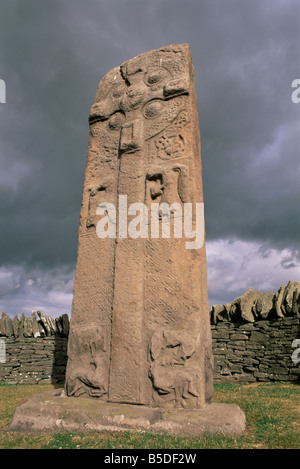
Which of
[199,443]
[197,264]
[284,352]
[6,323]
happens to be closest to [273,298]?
[284,352]

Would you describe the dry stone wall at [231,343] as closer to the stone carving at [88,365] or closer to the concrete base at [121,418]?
the concrete base at [121,418]

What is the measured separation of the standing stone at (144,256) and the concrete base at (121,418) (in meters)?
0.16

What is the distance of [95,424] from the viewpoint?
3092mm

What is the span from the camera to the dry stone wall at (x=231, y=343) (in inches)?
281

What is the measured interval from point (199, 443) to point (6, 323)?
7401mm

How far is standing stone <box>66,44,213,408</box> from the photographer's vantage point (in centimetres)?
333

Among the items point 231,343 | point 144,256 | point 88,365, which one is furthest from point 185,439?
point 231,343

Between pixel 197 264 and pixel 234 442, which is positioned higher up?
pixel 197 264

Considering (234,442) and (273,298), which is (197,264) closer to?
(234,442)

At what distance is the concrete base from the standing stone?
157 mm

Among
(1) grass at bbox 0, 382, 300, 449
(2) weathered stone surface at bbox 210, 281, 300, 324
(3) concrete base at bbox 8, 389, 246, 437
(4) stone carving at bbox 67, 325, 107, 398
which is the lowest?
(1) grass at bbox 0, 382, 300, 449

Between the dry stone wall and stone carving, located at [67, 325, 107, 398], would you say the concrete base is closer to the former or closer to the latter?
stone carving, located at [67, 325, 107, 398]

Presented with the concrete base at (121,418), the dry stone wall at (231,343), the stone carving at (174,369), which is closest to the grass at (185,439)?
the concrete base at (121,418)

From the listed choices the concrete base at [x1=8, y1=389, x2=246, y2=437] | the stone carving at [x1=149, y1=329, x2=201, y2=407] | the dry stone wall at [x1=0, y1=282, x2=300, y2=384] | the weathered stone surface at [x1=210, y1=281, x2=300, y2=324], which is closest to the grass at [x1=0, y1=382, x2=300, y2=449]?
the concrete base at [x1=8, y1=389, x2=246, y2=437]
